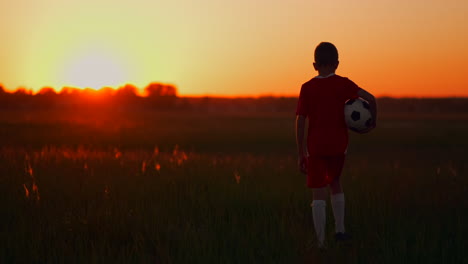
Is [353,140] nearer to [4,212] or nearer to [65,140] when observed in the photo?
[65,140]

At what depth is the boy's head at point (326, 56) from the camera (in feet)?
13.8

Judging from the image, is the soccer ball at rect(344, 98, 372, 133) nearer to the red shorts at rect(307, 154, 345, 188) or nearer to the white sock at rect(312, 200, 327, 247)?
the red shorts at rect(307, 154, 345, 188)

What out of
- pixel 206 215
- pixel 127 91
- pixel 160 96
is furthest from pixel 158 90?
pixel 206 215

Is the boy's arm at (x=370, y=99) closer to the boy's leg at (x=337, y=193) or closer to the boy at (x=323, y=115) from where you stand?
the boy at (x=323, y=115)

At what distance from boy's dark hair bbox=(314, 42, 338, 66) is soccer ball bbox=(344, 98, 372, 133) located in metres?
0.43

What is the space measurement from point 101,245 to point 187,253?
2.61 ft

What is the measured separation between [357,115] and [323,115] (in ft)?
0.99

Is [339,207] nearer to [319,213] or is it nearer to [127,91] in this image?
[319,213]

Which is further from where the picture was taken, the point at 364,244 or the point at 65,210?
the point at 65,210

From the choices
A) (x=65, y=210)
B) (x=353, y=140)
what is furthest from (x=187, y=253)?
(x=353, y=140)

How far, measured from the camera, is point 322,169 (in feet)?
14.2

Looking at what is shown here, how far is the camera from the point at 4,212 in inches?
204

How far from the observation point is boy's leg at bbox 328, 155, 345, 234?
173 inches

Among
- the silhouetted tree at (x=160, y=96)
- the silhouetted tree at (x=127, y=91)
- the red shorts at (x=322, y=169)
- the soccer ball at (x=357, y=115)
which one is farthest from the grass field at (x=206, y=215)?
the silhouetted tree at (x=160, y=96)
